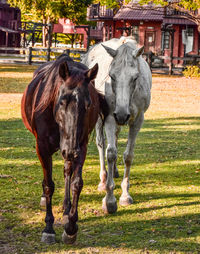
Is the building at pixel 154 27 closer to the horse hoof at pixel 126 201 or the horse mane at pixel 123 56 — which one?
the horse hoof at pixel 126 201

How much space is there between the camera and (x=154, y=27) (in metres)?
50.9

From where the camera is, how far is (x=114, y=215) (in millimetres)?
6477

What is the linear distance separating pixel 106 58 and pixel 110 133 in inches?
53.1

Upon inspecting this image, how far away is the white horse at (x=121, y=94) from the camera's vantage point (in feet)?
20.3

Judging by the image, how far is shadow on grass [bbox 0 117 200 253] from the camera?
17.9ft

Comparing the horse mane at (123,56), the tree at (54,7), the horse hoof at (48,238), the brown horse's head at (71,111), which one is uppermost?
the tree at (54,7)

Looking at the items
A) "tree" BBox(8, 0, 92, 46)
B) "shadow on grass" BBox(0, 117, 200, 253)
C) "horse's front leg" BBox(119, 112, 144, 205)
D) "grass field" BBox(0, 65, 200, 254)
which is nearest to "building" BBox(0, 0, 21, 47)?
"tree" BBox(8, 0, 92, 46)

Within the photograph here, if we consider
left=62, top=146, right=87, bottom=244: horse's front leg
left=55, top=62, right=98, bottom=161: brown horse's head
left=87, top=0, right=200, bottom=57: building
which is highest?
left=87, top=0, right=200, bottom=57: building

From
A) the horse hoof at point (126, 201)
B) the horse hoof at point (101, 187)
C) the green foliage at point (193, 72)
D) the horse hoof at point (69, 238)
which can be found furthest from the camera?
the green foliage at point (193, 72)

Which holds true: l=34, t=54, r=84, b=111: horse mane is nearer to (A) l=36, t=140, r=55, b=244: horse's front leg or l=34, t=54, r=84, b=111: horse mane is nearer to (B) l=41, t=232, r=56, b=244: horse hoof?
(A) l=36, t=140, r=55, b=244: horse's front leg

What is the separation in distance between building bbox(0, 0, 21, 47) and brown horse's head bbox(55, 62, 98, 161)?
57557 mm

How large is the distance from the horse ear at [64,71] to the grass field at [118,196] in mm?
1788

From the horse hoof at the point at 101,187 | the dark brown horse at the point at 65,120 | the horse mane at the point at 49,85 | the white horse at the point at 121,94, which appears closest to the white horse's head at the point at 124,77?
the white horse at the point at 121,94

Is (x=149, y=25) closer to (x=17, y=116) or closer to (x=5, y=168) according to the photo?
(x=17, y=116)
